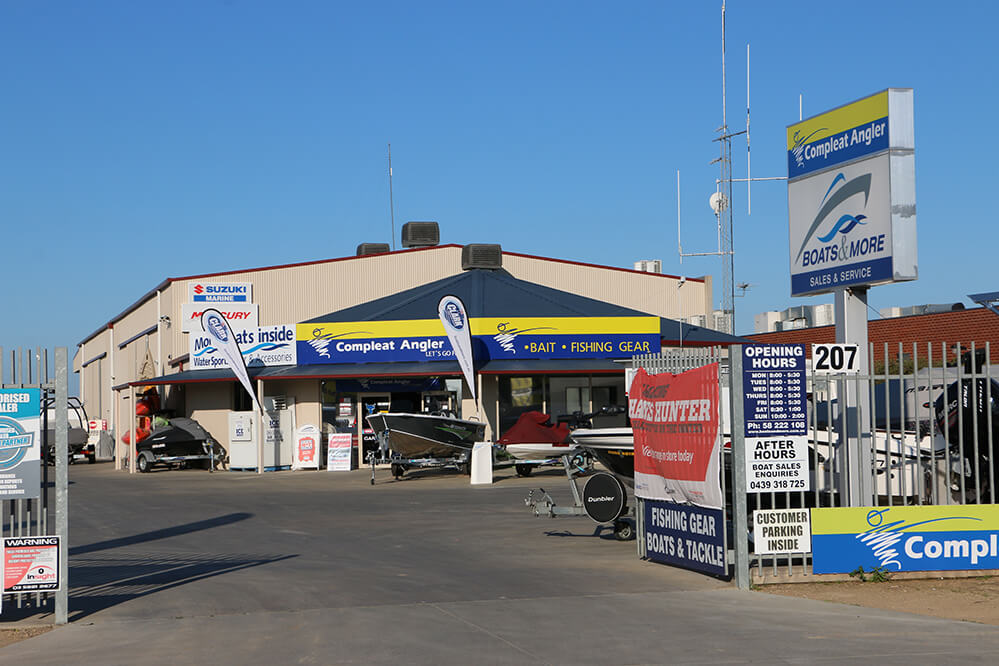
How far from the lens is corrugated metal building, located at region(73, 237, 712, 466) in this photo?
3419 centimetres

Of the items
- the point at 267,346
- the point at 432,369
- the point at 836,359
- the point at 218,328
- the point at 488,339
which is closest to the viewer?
the point at 836,359

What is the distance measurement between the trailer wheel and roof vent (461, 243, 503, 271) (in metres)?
26.2

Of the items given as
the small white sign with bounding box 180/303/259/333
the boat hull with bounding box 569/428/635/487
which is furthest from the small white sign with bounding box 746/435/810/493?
the small white sign with bounding box 180/303/259/333

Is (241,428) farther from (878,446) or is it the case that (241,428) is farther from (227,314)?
(878,446)

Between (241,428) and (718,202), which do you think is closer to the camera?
(241,428)

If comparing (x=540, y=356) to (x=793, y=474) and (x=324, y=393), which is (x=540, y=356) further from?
(x=793, y=474)

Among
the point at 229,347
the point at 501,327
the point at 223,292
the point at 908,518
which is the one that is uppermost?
the point at 223,292

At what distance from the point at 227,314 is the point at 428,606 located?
97.0ft

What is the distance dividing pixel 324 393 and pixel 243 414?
246 centimetres

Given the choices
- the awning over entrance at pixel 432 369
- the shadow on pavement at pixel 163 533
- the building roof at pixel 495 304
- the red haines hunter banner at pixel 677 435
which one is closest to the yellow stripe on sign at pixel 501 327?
the building roof at pixel 495 304

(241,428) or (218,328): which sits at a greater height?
(218,328)

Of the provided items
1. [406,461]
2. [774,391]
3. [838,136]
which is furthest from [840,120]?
[406,461]

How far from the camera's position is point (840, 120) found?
12.7 m

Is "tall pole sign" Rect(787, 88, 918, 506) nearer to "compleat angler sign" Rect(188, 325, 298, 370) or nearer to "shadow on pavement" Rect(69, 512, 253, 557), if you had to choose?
"shadow on pavement" Rect(69, 512, 253, 557)
